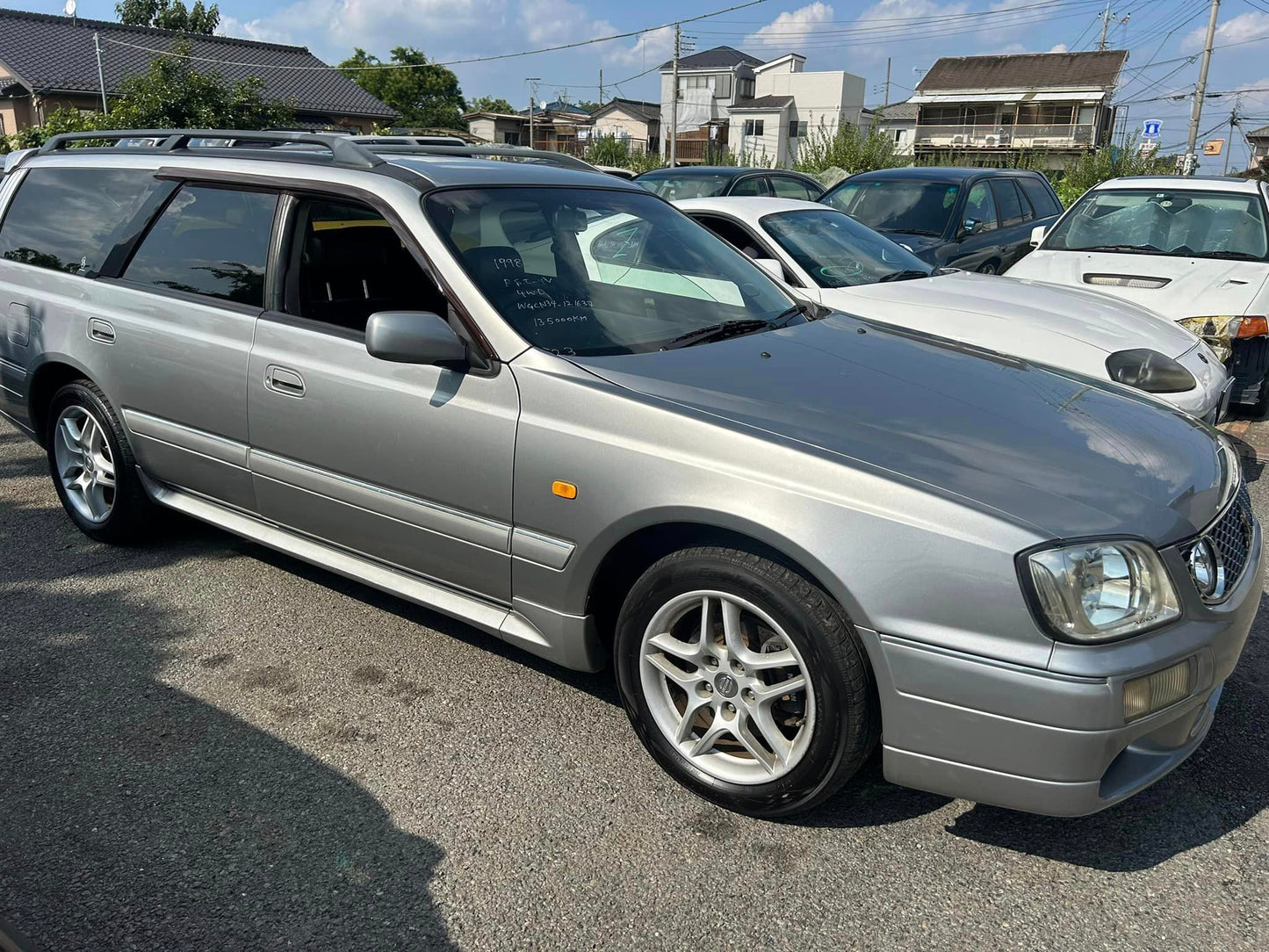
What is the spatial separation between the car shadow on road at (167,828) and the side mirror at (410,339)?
1246 millimetres

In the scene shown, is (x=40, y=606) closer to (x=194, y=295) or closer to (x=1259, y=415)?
(x=194, y=295)

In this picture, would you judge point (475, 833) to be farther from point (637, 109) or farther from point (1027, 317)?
point (637, 109)

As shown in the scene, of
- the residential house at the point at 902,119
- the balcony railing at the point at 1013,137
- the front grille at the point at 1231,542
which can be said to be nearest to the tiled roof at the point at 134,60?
the balcony railing at the point at 1013,137

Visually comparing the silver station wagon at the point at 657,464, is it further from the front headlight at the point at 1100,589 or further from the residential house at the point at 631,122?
the residential house at the point at 631,122

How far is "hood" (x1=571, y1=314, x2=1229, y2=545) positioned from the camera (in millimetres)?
2426

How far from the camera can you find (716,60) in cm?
7750

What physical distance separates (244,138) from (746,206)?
3.37 m

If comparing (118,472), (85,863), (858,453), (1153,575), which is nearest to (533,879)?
(85,863)

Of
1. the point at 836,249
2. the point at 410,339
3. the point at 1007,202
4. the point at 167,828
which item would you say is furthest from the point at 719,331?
the point at 1007,202

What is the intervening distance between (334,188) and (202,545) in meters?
1.97

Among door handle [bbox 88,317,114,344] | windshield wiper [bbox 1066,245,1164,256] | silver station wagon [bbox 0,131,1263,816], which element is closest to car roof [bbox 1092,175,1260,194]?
windshield wiper [bbox 1066,245,1164,256]

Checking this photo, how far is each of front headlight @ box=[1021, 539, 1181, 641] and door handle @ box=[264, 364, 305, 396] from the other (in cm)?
246

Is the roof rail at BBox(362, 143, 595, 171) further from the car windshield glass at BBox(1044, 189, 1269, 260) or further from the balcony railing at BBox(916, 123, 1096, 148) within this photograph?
the balcony railing at BBox(916, 123, 1096, 148)

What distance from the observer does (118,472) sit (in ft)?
14.0
